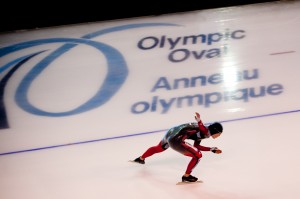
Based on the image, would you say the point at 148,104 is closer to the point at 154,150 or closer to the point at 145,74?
the point at 145,74

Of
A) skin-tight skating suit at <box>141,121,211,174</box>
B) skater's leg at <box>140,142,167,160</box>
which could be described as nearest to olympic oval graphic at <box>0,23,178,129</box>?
skater's leg at <box>140,142,167,160</box>

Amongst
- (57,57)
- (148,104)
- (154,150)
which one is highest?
(57,57)

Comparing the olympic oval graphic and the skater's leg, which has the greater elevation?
the olympic oval graphic

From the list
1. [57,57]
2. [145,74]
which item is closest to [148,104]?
[145,74]

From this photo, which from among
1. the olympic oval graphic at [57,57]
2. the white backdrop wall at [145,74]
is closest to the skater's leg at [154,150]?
the white backdrop wall at [145,74]

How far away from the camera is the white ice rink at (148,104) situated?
2980 millimetres

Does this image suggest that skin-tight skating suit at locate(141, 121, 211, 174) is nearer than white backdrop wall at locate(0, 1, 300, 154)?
Yes

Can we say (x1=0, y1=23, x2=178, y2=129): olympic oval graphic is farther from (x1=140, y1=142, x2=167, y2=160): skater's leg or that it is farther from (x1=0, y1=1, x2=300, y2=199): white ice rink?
(x1=140, y1=142, x2=167, y2=160): skater's leg

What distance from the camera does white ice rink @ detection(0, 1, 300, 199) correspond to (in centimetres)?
298

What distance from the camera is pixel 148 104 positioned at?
379cm

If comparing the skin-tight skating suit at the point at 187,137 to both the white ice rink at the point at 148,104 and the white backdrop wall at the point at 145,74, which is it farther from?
the white backdrop wall at the point at 145,74

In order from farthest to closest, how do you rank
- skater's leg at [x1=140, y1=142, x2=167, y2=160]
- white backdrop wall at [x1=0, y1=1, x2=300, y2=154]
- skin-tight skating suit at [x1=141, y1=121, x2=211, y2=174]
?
white backdrop wall at [x1=0, y1=1, x2=300, y2=154]
skater's leg at [x1=140, y1=142, x2=167, y2=160]
skin-tight skating suit at [x1=141, y1=121, x2=211, y2=174]

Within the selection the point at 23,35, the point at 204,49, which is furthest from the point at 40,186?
the point at 23,35

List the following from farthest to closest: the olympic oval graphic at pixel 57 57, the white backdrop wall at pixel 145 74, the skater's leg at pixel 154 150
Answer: the olympic oval graphic at pixel 57 57 → the white backdrop wall at pixel 145 74 → the skater's leg at pixel 154 150
